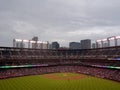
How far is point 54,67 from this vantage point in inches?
3226

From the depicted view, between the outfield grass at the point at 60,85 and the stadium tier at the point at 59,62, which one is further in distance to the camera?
the stadium tier at the point at 59,62

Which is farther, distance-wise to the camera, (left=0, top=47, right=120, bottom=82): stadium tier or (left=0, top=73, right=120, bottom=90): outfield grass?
(left=0, top=47, right=120, bottom=82): stadium tier

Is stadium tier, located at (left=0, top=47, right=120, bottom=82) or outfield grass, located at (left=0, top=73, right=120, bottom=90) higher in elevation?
stadium tier, located at (left=0, top=47, right=120, bottom=82)

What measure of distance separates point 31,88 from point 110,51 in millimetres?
49206

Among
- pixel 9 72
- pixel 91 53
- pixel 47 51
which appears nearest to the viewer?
pixel 9 72

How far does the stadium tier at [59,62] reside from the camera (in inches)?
2576

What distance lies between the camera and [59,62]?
285ft

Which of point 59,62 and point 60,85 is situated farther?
point 59,62

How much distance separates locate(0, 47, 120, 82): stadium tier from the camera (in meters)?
65.4

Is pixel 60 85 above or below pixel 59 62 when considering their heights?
below

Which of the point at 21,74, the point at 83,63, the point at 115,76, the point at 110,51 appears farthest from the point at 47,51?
the point at 115,76

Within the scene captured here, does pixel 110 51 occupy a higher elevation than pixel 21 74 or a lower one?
higher

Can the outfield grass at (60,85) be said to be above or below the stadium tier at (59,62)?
below

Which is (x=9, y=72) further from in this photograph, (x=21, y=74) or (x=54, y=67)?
(x=54, y=67)
